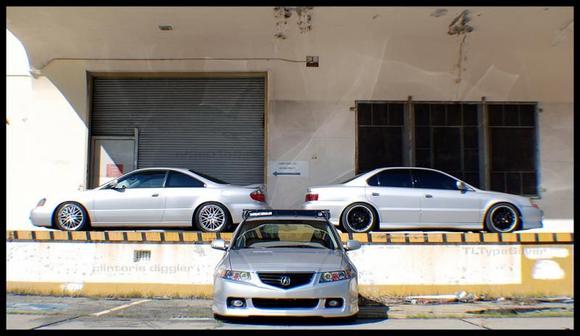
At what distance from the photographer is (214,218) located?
10.7 m

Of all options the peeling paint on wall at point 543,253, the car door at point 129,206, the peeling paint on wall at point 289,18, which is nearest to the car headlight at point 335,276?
the peeling paint on wall at point 543,253

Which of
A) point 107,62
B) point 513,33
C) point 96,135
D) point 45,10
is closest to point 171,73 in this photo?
point 107,62

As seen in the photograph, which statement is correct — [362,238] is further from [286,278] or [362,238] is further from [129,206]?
[129,206]

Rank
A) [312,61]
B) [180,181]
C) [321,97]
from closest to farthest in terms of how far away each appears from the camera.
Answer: [180,181] < [312,61] < [321,97]

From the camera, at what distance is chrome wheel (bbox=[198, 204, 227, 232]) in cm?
1072

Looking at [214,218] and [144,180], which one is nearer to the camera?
[214,218]

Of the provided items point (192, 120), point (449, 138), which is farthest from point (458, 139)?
point (192, 120)

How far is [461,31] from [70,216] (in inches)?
399

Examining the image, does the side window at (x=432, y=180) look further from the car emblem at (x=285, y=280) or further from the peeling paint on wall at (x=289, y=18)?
the car emblem at (x=285, y=280)

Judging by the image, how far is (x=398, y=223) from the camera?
35.6 feet

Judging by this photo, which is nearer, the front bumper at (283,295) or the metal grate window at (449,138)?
the front bumper at (283,295)

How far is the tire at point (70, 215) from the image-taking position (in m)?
10.8

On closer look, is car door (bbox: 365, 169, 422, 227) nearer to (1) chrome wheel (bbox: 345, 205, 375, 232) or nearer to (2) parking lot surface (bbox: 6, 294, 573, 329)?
(1) chrome wheel (bbox: 345, 205, 375, 232)

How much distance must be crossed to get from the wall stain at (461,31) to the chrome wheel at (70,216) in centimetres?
953
